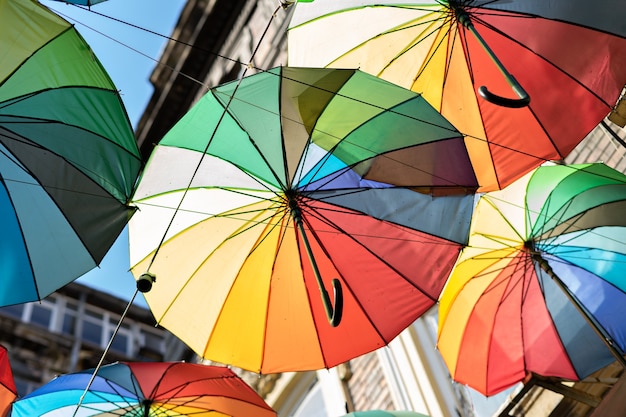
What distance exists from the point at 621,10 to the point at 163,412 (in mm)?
5232

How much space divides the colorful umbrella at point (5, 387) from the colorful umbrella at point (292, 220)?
144cm

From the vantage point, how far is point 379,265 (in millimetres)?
5781

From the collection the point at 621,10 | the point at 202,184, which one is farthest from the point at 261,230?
the point at 621,10

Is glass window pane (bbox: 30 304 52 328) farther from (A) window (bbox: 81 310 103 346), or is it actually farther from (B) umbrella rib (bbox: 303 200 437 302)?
(B) umbrella rib (bbox: 303 200 437 302)

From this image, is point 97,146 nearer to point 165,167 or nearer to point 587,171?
point 165,167

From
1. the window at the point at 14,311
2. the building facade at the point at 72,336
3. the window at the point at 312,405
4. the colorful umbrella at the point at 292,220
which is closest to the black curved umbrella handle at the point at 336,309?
the colorful umbrella at the point at 292,220

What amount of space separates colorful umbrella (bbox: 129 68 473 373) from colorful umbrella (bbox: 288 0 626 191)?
2.75ft

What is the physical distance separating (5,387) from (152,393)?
1273 millimetres

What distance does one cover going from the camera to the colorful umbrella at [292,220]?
17.7ft

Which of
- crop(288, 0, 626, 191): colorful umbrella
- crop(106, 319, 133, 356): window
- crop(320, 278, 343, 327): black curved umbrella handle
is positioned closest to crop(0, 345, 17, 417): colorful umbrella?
crop(320, 278, 343, 327): black curved umbrella handle

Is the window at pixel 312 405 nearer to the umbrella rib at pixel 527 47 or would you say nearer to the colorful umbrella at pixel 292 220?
the colorful umbrella at pixel 292 220

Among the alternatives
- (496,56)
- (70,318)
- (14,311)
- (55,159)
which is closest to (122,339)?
(70,318)

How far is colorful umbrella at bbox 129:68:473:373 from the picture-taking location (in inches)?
213

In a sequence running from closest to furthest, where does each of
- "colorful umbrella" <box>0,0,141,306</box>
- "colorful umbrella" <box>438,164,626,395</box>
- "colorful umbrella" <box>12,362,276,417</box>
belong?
1. "colorful umbrella" <box>0,0,141,306</box>
2. "colorful umbrella" <box>438,164,626,395</box>
3. "colorful umbrella" <box>12,362,276,417</box>
